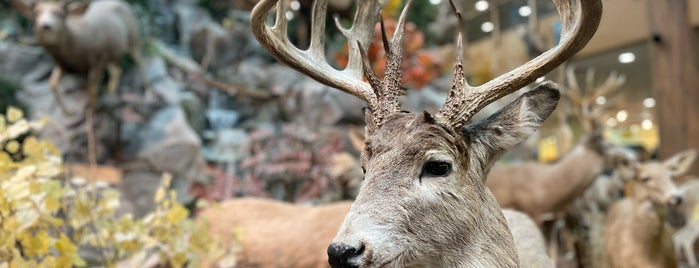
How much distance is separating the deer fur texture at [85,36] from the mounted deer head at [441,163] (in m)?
4.57

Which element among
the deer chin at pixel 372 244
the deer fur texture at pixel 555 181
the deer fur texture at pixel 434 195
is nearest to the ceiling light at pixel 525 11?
the deer fur texture at pixel 555 181

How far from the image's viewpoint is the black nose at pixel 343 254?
3.85 feet

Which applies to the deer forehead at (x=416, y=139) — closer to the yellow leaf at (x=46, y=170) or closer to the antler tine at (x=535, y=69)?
the antler tine at (x=535, y=69)

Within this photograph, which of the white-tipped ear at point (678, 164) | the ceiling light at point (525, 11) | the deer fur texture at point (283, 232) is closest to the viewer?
the deer fur texture at point (283, 232)

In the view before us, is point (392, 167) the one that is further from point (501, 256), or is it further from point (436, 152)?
point (501, 256)

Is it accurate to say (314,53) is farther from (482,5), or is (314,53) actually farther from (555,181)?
(482,5)

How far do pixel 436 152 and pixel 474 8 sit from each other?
722cm

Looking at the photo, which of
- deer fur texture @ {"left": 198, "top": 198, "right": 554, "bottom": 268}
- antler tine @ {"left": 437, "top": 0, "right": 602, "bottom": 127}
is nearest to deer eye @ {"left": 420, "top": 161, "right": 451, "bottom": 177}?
antler tine @ {"left": 437, "top": 0, "right": 602, "bottom": 127}

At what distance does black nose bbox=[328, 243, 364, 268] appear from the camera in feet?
3.85

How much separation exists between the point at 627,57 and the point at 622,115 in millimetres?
1149

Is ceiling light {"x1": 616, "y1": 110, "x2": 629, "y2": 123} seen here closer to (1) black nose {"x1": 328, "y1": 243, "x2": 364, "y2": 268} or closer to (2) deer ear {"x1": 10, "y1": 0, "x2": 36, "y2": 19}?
(2) deer ear {"x1": 10, "y1": 0, "x2": 36, "y2": 19}

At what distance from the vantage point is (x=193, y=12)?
10.0 meters

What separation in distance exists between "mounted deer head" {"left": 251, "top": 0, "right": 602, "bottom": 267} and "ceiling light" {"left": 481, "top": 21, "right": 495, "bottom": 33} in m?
7.22

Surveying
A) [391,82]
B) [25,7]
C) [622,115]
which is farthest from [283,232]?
[622,115]
